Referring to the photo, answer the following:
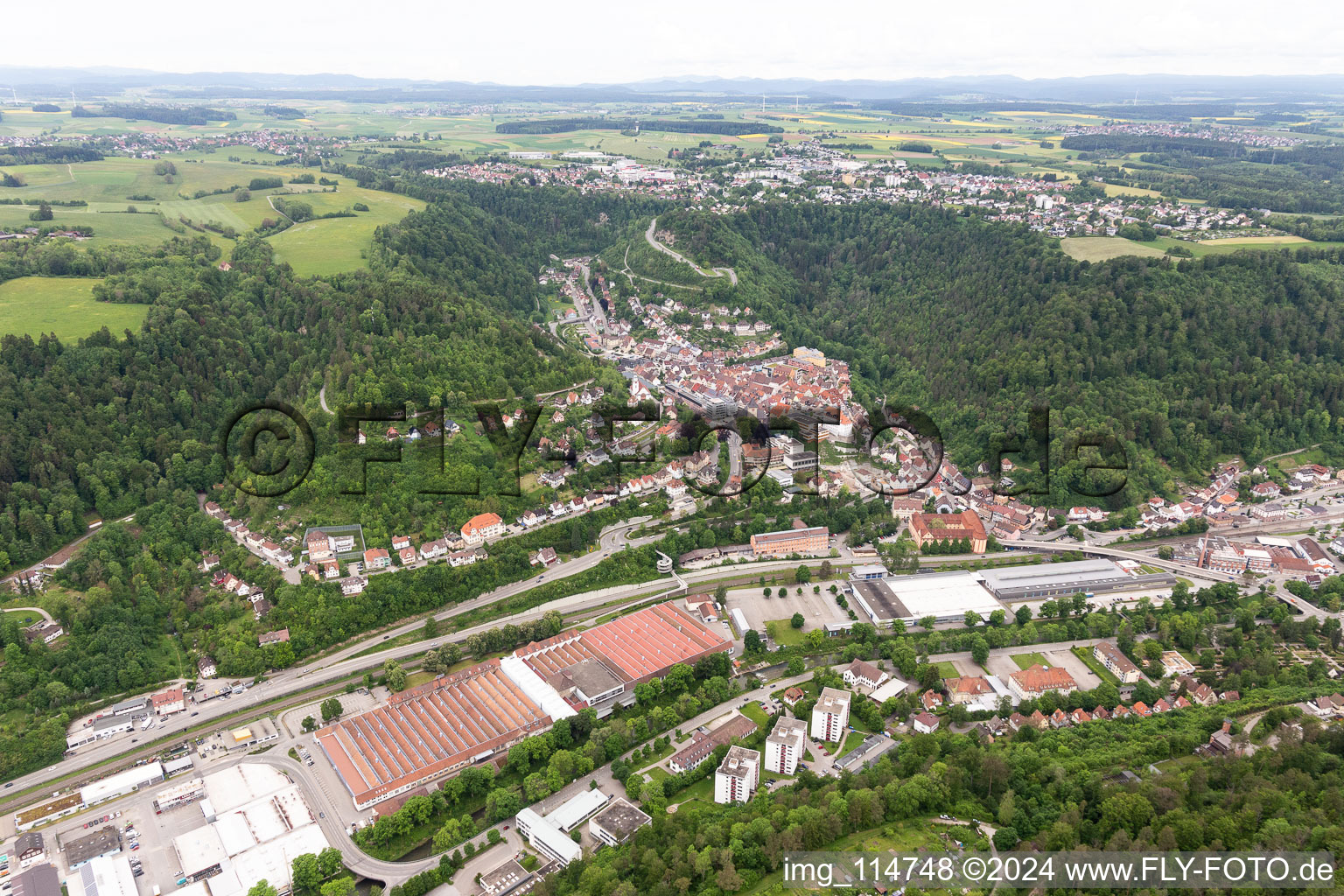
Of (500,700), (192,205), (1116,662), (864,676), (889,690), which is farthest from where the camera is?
(192,205)

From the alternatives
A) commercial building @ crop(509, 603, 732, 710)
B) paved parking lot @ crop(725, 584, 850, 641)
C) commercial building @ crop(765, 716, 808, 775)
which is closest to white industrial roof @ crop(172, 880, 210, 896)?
commercial building @ crop(509, 603, 732, 710)

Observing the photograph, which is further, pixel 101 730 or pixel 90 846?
pixel 101 730

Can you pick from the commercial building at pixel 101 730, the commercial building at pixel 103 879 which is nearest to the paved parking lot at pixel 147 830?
the commercial building at pixel 103 879

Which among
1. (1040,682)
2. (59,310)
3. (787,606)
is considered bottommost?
(787,606)

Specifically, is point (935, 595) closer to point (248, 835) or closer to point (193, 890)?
point (248, 835)

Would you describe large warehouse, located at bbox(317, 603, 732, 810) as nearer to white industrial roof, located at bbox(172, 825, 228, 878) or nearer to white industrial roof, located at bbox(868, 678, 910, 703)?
white industrial roof, located at bbox(172, 825, 228, 878)

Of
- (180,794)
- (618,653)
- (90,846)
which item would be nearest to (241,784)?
(180,794)
